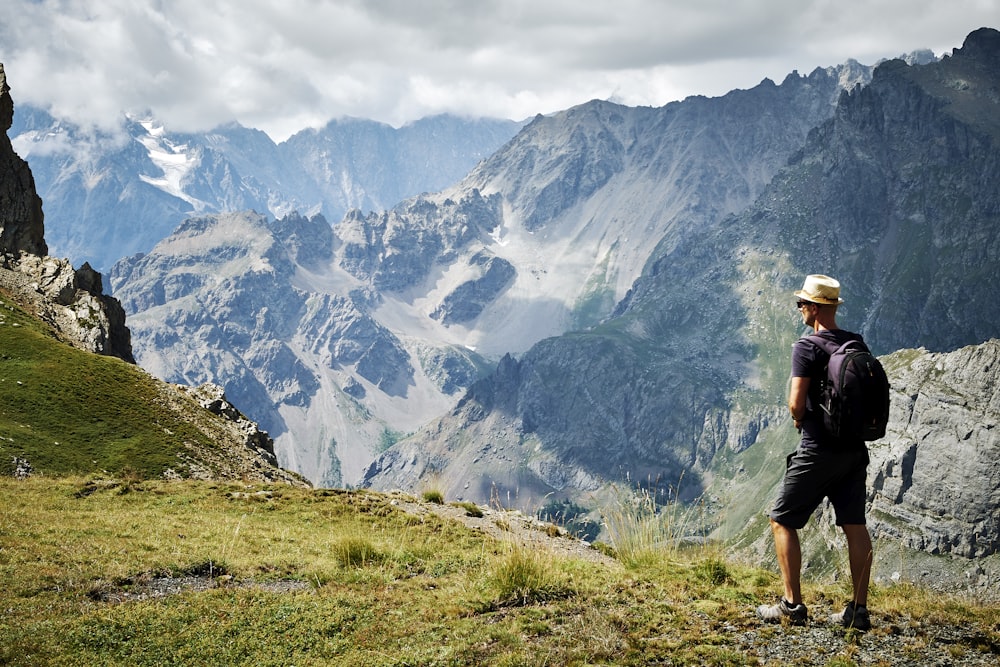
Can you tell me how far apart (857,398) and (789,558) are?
2746mm

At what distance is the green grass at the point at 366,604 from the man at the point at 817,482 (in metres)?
0.62

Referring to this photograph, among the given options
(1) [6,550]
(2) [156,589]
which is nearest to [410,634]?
(2) [156,589]

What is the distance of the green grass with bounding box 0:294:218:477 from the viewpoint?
30.4 metres

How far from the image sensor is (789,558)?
415 inches

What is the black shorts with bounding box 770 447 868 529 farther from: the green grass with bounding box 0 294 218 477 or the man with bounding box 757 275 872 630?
the green grass with bounding box 0 294 218 477

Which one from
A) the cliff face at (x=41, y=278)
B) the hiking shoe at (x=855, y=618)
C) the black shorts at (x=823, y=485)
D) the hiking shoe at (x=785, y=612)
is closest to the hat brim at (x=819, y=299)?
the black shorts at (x=823, y=485)

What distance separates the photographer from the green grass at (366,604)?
1038 cm

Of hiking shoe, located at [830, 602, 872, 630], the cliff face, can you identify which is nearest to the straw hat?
hiking shoe, located at [830, 602, 872, 630]

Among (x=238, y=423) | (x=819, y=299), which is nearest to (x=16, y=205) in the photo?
(x=238, y=423)

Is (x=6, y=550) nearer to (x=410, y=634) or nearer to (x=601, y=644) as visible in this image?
(x=410, y=634)

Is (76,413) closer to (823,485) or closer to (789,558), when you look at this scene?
(789,558)

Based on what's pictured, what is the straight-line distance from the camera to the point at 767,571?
1530cm

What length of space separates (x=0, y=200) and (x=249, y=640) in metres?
68.7

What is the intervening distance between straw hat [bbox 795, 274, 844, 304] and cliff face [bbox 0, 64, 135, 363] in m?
50.3
